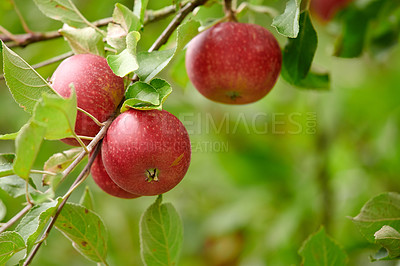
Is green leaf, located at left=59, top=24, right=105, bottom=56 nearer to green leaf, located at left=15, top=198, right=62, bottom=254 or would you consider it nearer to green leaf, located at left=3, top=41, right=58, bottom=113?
green leaf, located at left=3, top=41, right=58, bottom=113

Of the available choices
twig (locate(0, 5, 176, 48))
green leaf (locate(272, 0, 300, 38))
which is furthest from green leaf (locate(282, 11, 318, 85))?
twig (locate(0, 5, 176, 48))

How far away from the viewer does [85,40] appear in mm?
967

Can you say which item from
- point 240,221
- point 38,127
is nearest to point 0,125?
point 240,221

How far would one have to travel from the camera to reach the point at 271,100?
228cm

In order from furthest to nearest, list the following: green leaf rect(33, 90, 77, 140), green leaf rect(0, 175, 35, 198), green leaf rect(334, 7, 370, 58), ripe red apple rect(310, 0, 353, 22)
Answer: ripe red apple rect(310, 0, 353, 22)
green leaf rect(334, 7, 370, 58)
green leaf rect(0, 175, 35, 198)
green leaf rect(33, 90, 77, 140)

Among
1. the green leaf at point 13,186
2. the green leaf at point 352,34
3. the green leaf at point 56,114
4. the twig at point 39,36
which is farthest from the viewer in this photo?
the green leaf at point 352,34

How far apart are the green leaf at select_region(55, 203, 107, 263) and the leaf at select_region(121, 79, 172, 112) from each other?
237 mm

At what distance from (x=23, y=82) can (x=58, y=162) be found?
179mm

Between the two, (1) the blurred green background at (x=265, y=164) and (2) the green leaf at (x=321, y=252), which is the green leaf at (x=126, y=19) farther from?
(1) the blurred green background at (x=265, y=164)

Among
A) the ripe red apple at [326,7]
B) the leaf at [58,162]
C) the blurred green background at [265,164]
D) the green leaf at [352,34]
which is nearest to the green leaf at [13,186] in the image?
the leaf at [58,162]

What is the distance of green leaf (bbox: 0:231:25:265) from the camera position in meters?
0.82

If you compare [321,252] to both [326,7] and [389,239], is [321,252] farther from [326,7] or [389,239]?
[326,7]

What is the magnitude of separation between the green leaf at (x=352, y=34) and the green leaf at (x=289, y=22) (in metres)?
0.48

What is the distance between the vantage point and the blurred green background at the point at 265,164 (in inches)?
76.7
